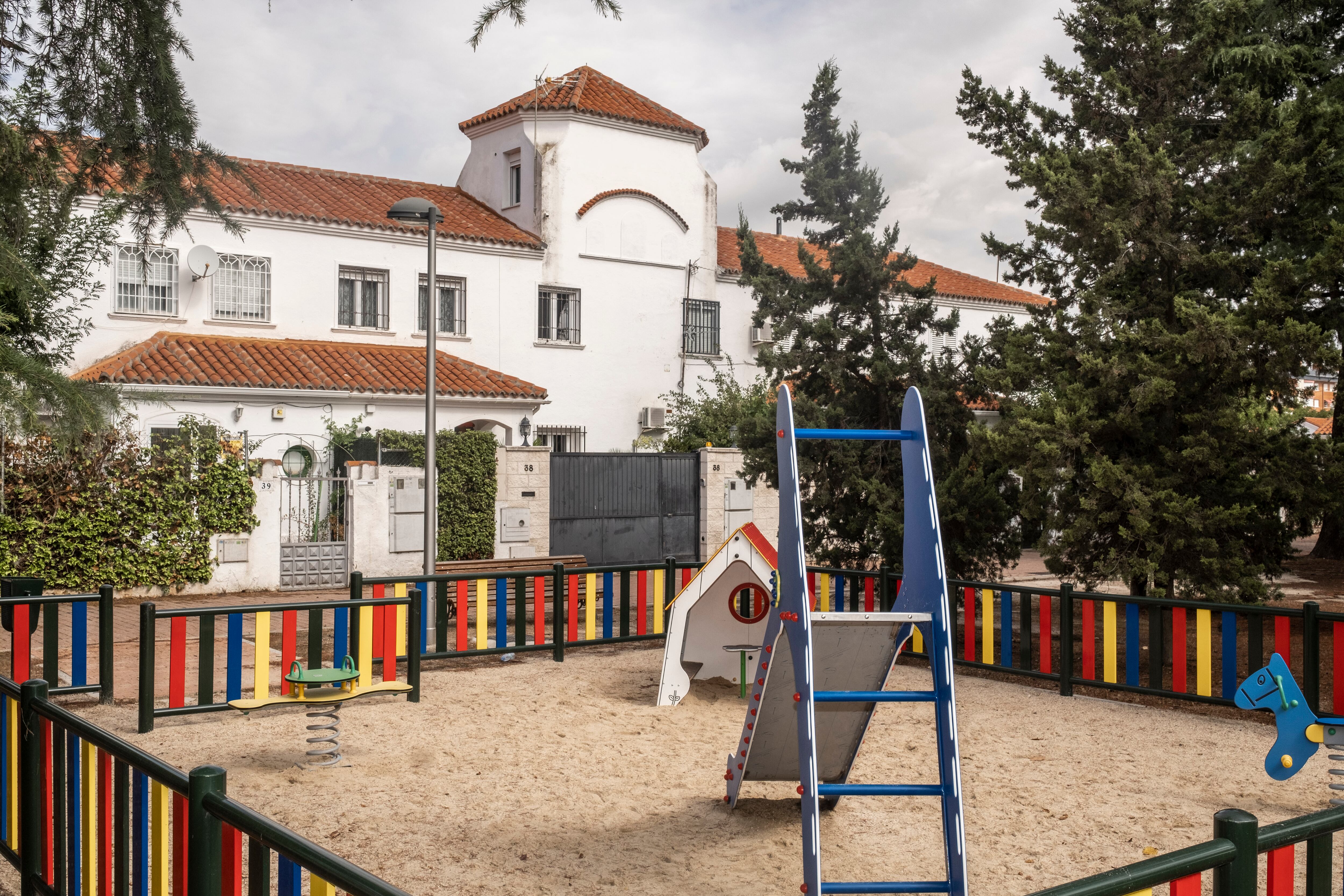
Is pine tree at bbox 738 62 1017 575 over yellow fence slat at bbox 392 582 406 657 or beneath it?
over

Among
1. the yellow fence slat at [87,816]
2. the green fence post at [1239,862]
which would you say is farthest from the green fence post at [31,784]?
the green fence post at [1239,862]

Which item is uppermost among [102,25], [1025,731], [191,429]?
[102,25]

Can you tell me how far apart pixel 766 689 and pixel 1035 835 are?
6.03 feet

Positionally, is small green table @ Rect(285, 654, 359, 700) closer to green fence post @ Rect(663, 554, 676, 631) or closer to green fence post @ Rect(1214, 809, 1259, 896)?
green fence post @ Rect(663, 554, 676, 631)

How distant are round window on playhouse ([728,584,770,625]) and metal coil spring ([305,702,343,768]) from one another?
3667 millimetres

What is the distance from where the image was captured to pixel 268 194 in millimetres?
24547

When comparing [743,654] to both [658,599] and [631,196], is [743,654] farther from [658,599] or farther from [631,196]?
[631,196]

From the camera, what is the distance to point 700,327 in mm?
29609

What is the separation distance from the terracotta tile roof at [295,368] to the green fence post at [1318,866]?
19.7 meters

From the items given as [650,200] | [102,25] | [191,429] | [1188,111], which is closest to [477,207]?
[650,200]

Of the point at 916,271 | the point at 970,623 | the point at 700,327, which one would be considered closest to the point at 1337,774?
the point at 970,623

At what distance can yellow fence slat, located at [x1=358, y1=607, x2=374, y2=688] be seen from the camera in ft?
32.0

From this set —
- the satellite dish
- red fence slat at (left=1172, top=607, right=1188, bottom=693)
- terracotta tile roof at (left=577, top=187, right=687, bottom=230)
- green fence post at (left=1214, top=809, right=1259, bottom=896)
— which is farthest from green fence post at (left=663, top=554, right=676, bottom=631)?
terracotta tile roof at (left=577, top=187, right=687, bottom=230)

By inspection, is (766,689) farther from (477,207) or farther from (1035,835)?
(477,207)
